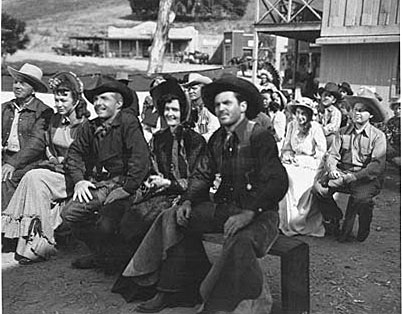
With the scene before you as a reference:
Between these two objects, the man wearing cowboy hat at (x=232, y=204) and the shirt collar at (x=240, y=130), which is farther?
the shirt collar at (x=240, y=130)

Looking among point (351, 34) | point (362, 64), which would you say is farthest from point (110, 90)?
point (362, 64)

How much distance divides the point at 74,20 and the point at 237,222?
136 inches

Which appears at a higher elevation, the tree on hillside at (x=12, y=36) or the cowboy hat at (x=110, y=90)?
the tree on hillside at (x=12, y=36)

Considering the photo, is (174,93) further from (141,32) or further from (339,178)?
(141,32)

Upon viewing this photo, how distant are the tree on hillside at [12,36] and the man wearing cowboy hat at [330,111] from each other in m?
2.63

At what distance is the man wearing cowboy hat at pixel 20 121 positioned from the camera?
3488 mm

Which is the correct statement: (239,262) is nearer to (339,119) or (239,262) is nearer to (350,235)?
(350,235)

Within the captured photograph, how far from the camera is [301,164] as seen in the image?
3947 millimetres

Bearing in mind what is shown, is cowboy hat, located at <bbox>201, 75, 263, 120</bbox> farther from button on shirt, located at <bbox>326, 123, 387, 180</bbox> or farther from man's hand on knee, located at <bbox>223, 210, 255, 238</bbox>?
button on shirt, located at <bbox>326, 123, 387, 180</bbox>

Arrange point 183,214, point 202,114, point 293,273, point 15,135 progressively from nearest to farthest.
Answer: point 293,273 < point 183,214 < point 15,135 < point 202,114

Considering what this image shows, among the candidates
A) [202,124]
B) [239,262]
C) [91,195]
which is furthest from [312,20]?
[239,262]

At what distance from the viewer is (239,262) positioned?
2188mm

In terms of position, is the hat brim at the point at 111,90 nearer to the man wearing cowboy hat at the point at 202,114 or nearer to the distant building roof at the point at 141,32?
the man wearing cowboy hat at the point at 202,114

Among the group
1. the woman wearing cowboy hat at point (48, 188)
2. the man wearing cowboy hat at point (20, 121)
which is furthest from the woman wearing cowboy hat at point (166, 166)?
the man wearing cowboy hat at point (20, 121)
